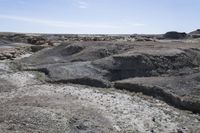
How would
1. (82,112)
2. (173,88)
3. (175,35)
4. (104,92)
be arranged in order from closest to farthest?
(82,112), (104,92), (173,88), (175,35)

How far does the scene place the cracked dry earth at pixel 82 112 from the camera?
1116cm

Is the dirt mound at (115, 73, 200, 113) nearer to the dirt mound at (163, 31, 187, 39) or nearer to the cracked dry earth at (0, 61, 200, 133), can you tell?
→ the cracked dry earth at (0, 61, 200, 133)

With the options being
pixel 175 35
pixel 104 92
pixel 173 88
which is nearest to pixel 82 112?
pixel 104 92

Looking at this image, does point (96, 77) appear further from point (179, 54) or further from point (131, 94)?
point (179, 54)

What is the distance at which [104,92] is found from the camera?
17.5 m

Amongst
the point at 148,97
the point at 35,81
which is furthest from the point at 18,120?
the point at 35,81

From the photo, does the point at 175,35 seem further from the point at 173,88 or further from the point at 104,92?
the point at 104,92

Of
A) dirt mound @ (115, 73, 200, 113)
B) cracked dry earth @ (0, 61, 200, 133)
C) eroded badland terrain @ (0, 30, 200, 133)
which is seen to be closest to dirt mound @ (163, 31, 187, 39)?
eroded badland terrain @ (0, 30, 200, 133)

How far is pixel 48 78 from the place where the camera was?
20984 mm

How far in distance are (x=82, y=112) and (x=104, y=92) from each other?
4.72m

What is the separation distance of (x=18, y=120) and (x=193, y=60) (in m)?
16.1

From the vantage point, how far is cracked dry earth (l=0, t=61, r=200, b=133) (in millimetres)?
11156

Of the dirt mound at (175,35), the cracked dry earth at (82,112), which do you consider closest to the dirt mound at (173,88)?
the cracked dry earth at (82,112)

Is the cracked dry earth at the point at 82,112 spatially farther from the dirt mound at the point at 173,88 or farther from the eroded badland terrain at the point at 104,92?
the dirt mound at the point at 173,88
